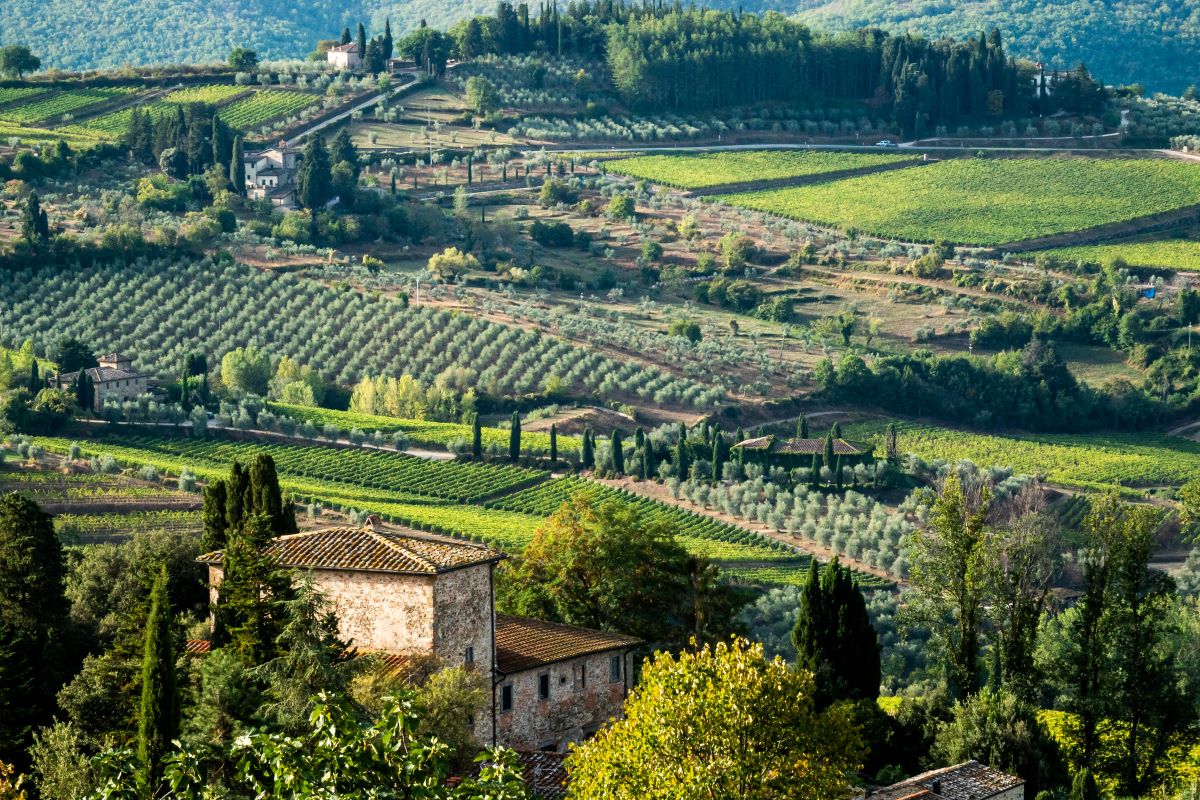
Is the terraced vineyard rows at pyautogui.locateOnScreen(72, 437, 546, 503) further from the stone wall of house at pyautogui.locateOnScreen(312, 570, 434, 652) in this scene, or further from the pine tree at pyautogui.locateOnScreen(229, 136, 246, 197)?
the stone wall of house at pyautogui.locateOnScreen(312, 570, 434, 652)

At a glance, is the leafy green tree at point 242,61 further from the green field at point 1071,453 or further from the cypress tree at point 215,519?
the cypress tree at point 215,519

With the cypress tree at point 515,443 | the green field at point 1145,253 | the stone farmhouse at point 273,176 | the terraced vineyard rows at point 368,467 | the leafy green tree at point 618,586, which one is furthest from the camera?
the green field at point 1145,253

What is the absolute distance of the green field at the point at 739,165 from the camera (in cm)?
16400

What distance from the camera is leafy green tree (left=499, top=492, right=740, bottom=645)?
5581 centimetres

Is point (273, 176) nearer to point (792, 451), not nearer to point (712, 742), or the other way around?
point (792, 451)

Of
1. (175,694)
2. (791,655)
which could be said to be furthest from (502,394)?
(175,694)

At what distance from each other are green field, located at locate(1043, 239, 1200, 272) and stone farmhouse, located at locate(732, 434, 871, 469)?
43048 mm

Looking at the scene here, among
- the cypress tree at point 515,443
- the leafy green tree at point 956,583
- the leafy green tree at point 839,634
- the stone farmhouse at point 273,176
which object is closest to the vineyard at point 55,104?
the stone farmhouse at point 273,176

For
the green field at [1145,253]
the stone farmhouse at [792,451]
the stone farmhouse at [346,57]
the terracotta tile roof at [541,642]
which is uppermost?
the stone farmhouse at [346,57]

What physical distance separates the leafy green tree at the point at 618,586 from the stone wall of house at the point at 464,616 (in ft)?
30.7

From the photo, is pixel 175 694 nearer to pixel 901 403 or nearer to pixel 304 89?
pixel 901 403

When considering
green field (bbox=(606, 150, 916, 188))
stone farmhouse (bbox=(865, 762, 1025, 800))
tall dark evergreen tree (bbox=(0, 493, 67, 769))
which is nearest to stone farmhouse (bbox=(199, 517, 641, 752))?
tall dark evergreen tree (bbox=(0, 493, 67, 769))

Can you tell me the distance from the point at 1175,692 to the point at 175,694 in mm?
24061

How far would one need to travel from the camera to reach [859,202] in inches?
6363
